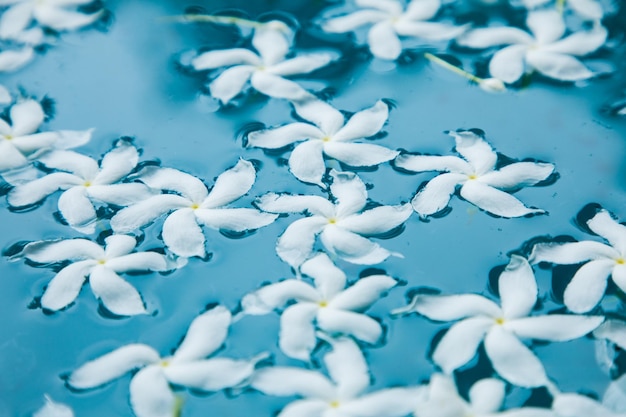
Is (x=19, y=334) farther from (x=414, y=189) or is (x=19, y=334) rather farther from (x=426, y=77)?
(x=426, y=77)

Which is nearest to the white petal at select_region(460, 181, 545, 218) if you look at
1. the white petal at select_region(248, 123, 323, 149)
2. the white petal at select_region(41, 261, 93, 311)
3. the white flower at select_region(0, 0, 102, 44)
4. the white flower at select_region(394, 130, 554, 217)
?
the white flower at select_region(394, 130, 554, 217)

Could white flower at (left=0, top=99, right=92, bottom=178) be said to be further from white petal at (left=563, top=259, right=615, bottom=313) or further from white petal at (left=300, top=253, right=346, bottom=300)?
white petal at (left=563, top=259, right=615, bottom=313)

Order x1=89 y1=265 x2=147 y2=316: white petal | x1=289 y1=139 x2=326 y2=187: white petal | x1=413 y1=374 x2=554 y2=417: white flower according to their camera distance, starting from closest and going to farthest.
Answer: x1=413 y1=374 x2=554 y2=417: white flower, x1=89 y1=265 x2=147 y2=316: white petal, x1=289 y1=139 x2=326 y2=187: white petal

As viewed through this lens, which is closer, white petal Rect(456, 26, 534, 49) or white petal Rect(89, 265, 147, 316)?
white petal Rect(89, 265, 147, 316)

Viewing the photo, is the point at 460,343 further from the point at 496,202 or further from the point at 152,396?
the point at 152,396

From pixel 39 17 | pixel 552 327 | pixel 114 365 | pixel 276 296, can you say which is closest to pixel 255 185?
pixel 276 296

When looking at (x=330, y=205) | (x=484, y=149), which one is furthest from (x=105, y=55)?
(x=484, y=149)
